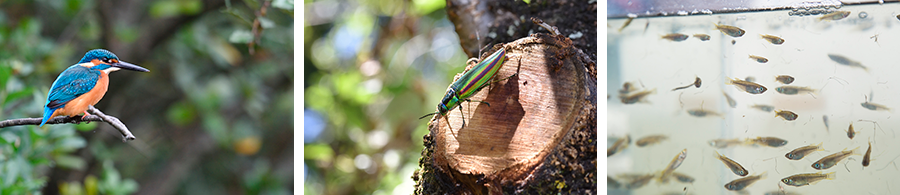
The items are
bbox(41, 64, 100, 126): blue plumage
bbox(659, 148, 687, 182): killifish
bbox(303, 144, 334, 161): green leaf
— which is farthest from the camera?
bbox(303, 144, 334, 161): green leaf

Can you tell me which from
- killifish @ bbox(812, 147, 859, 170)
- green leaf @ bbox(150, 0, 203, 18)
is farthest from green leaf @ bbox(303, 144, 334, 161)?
killifish @ bbox(812, 147, 859, 170)

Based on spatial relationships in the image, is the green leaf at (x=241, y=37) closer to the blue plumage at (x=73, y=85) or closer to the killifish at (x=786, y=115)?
the blue plumage at (x=73, y=85)

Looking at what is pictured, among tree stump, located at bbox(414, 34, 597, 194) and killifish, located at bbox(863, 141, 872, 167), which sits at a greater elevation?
tree stump, located at bbox(414, 34, 597, 194)

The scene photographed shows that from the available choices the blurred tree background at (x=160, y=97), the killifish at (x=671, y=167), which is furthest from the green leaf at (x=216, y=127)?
the killifish at (x=671, y=167)

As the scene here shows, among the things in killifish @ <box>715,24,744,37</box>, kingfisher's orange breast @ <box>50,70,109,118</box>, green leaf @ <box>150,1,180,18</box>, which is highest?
green leaf @ <box>150,1,180,18</box>

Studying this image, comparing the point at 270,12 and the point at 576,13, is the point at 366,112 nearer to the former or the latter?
the point at 270,12

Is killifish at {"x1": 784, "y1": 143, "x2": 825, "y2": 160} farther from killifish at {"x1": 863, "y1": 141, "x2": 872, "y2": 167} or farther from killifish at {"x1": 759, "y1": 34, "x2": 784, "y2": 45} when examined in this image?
killifish at {"x1": 759, "y1": 34, "x2": 784, "y2": 45}

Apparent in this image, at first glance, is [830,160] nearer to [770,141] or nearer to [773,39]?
[770,141]

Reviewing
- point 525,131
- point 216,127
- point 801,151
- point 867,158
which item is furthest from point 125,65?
point 867,158
